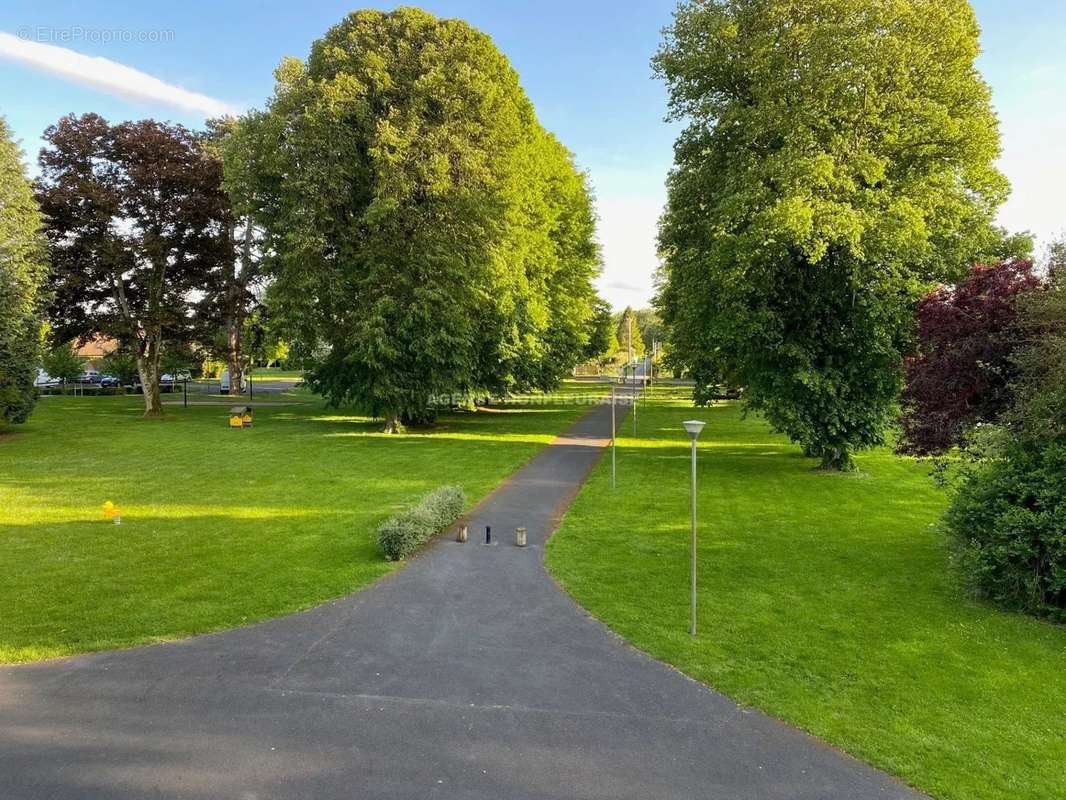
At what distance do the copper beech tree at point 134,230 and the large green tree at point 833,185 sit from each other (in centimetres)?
2730

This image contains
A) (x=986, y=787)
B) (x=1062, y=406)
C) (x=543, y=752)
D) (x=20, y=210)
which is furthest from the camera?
(x=20, y=210)

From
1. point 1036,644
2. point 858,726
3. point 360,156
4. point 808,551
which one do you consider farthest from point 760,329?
point 360,156

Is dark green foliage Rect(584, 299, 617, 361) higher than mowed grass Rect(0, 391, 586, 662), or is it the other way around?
dark green foliage Rect(584, 299, 617, 361)

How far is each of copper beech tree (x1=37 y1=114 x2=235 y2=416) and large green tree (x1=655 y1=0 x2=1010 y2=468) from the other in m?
27.3

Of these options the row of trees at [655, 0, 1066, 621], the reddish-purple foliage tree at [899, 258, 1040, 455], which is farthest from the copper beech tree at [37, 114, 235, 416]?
the reddish-purple foliage tree at [899, 258, 1040, 455]

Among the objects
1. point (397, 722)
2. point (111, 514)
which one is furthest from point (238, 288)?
point (397, 722)

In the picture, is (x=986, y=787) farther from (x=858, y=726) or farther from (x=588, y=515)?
(x=588, y=515)

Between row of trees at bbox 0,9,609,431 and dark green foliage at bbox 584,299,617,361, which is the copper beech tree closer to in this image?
row of trees at bbox 0,9,609,431

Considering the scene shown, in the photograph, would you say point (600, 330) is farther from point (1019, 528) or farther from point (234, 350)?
point (1019, 528)

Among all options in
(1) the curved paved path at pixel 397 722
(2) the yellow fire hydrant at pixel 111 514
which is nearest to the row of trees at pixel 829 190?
(1) the curved paved path at pixel 397 722

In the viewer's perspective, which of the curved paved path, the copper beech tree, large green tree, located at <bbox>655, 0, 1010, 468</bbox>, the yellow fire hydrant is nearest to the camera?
the curved paved path

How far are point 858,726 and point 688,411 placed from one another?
37.9 meters

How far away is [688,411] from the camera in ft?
143

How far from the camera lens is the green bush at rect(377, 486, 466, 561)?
464 inches
